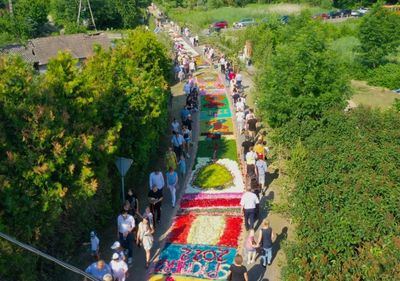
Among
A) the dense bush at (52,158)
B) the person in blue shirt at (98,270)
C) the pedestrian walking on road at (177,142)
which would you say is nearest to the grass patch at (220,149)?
the pedestrian walking on road at (177,142)

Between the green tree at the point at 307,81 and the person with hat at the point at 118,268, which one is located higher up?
the green tree at the point at 307,81

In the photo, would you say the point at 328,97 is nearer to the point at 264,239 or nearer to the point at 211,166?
the point at 211,166

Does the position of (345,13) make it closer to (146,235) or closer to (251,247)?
A: (251,247)

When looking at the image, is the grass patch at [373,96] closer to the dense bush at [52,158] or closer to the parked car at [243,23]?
the dense bush at [52,158]

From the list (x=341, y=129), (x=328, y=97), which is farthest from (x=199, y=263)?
(x=328, y=97)

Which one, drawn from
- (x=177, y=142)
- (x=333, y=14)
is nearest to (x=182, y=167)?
(x=177, y=142)

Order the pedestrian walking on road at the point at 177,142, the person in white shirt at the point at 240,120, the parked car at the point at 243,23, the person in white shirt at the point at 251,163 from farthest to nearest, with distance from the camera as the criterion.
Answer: the parked car at the point at 243,23 → the person in white shirt at the point at 240,120 → the pedestrian walking on road at the point at 177,142 → the person in white shirt at the point at 251,163

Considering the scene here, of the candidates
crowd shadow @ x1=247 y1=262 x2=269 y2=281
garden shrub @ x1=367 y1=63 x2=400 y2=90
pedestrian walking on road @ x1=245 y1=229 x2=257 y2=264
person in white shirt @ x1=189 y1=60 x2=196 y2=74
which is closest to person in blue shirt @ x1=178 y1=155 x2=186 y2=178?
pedestrian walking on road @ x1=245 y1=229 x2=257 y2=264
